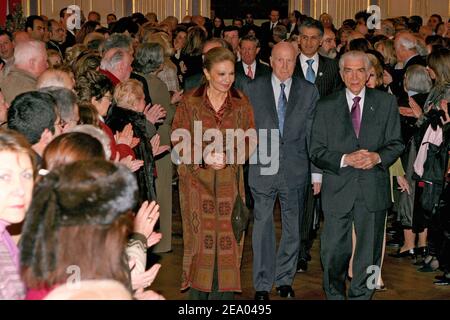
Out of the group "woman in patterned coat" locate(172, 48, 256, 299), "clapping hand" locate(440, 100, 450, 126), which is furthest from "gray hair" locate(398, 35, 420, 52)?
"woman in patterned coat" locate(172, 48, 256, 299)

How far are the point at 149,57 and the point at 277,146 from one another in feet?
5.54

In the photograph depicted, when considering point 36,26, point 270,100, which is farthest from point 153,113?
point 36,26

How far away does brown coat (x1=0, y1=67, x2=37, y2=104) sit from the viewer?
5.82 m

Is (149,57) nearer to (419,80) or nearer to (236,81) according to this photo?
(236,81)

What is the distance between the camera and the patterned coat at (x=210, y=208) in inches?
201

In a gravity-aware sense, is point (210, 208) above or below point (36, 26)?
below

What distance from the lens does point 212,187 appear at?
5.11 metres

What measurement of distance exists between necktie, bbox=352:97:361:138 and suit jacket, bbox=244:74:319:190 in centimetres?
46

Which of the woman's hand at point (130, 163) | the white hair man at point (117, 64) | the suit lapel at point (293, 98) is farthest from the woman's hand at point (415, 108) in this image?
the woman's hand at point (130, 163)

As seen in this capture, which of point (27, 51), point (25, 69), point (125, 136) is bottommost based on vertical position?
point (125, 136)

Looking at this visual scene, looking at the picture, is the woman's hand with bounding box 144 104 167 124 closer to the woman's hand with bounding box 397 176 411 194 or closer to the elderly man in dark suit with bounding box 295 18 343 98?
the elderly man in dark suit with bounding box 295 18 343 98

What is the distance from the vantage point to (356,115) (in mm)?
5199
